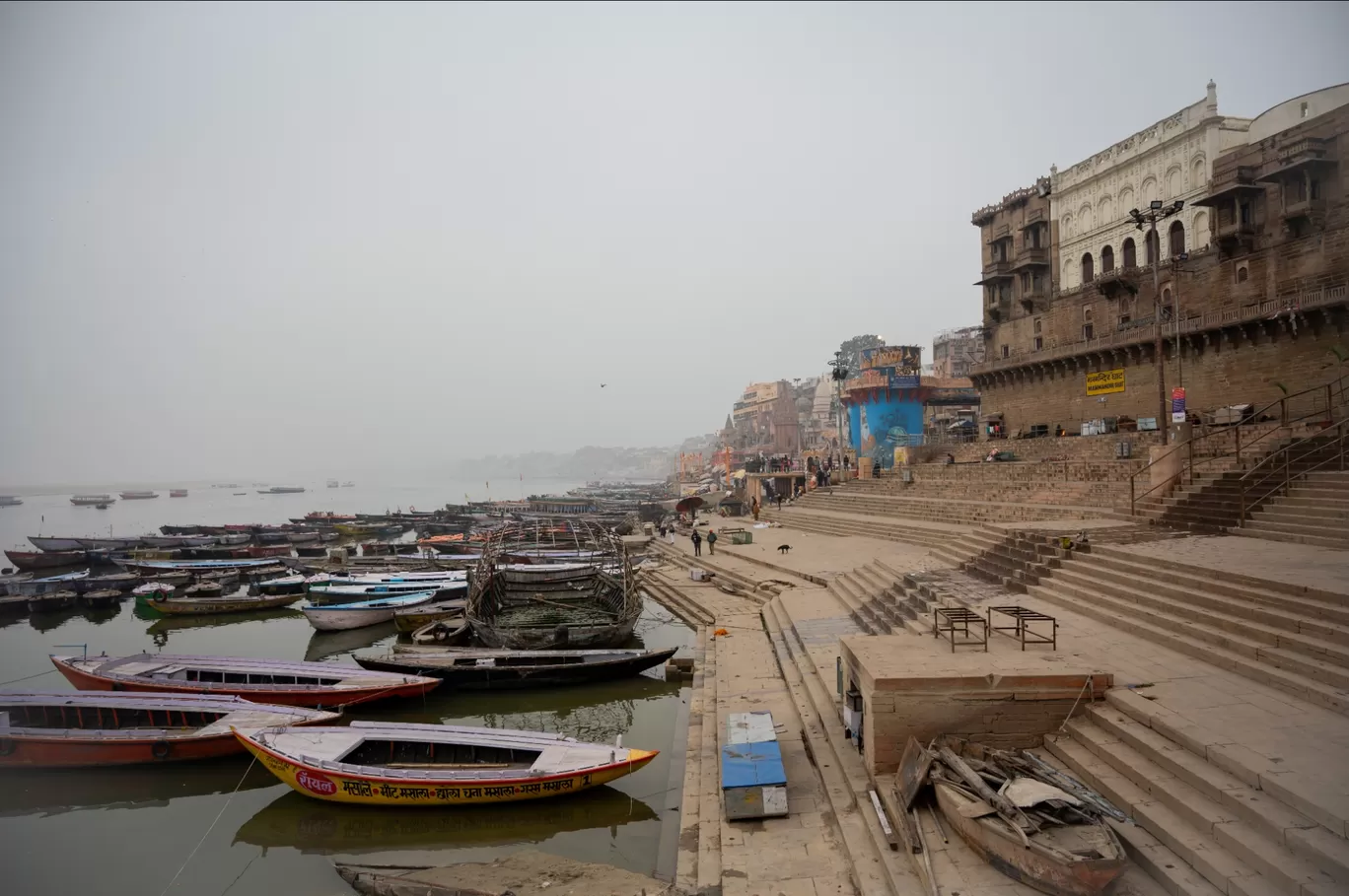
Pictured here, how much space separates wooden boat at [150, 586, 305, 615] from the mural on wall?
105 ft

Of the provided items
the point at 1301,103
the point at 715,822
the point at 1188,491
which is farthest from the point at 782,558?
the point at 1301,103

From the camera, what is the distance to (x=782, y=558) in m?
23.3

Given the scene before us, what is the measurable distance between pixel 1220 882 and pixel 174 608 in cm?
3155

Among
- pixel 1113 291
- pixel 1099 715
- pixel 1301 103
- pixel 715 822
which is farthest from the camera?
pixel 1113 291

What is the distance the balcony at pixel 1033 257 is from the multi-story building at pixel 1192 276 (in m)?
0.86

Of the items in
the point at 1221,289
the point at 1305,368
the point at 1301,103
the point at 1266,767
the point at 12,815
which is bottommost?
the point at 12,815

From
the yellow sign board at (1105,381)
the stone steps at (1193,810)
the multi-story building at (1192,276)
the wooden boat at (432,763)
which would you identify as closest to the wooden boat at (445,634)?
the wooden boat at (432,763)

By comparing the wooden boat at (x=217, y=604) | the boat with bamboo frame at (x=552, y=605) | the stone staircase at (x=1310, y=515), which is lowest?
the wooden boat at (x=217, y=604)

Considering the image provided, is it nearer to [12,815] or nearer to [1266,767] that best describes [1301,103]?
[1266,767]

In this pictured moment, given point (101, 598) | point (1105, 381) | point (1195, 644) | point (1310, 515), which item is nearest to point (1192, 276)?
point (1105, 381)

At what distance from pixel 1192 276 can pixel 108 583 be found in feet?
160

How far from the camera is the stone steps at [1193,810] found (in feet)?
15.5

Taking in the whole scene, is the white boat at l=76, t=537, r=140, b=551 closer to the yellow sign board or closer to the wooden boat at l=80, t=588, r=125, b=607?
the wooden boat at l=80, t=588, r=125, b=607

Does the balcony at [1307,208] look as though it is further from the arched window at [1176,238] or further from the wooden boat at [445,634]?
the wooden boat at [445,634]
